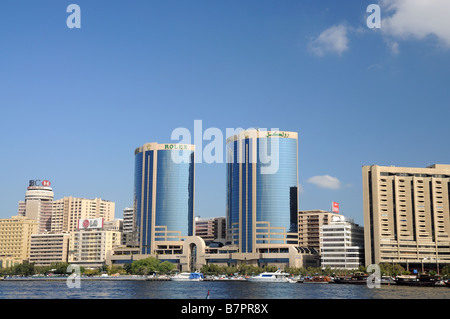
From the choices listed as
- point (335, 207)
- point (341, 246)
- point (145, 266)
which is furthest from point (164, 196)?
point (341, 246)

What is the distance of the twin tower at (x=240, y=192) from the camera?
175 metres

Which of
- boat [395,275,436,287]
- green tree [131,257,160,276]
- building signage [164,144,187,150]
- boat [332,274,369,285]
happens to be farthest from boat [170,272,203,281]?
boat [395,275,436,287]

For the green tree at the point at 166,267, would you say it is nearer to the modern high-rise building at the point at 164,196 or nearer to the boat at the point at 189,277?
the modern high-rise building at the point at 164,196

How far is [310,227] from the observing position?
18812 centimetres

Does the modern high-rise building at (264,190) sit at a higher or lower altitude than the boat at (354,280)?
higher

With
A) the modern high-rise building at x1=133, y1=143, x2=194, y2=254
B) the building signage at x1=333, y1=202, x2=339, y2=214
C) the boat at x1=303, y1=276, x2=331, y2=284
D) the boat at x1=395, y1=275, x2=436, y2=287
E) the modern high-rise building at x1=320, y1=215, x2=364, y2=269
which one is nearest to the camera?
the boat at x1=395, y1=275, x2=436, y2=287

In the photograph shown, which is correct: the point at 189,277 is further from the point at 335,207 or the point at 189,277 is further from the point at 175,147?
the point at 175,147

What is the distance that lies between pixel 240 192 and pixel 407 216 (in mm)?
51724

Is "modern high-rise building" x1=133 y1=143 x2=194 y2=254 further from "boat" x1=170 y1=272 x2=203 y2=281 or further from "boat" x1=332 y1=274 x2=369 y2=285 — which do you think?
"boat" x1=332 y1=274 x2=369 y2=285

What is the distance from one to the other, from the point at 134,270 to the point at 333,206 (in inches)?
2642

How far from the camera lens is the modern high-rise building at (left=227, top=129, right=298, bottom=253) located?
573 feet

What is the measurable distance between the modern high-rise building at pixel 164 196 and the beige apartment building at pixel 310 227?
38.4m

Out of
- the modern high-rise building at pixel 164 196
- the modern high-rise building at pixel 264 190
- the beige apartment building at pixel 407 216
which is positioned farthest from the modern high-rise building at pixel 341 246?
the modern high-rise building at pixel 164 196
